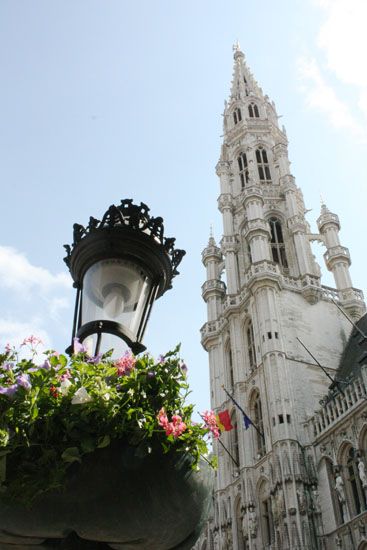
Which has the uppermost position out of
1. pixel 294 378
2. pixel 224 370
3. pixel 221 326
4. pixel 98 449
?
pixel 221 326

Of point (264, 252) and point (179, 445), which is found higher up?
point (264, 252)

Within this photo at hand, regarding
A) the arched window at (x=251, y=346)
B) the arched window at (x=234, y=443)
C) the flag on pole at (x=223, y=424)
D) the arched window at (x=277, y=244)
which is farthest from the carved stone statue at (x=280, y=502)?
the flag on pole at (x=223, y=424)

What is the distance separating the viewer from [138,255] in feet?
15.4

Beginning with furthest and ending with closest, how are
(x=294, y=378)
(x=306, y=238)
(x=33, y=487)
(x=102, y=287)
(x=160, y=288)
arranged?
1. (x=306, y=238)
2. (x=294, y=378)
3. (x=160, y=288)
4. (x=102, y=287)
5. (x=33, y=487)

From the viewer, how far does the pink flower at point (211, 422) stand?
10.5 ft

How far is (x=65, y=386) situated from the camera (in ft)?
9.71

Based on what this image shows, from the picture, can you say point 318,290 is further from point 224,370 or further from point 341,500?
point 341,500

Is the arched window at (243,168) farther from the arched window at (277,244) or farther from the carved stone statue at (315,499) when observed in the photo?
the carved stone statue at (315,499)

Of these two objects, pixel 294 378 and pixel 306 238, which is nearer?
pixel 294 378

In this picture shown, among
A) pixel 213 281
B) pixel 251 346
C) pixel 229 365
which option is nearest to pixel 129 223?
pixel 251 346

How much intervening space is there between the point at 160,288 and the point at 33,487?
8.32ft

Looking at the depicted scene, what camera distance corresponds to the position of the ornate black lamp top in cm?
469

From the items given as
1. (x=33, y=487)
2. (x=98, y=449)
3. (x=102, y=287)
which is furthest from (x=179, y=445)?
(x=102, y=287)

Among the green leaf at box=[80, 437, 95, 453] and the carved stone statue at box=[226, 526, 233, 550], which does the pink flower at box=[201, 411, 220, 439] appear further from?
the carved stone statue at box=[226, 526, 233, 550]
